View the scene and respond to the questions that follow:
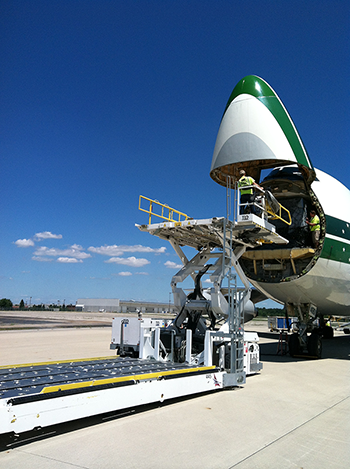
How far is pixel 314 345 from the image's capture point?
43.3ft

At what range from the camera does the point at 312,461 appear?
4.32m

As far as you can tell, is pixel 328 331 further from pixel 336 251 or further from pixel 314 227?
pixel 314 227

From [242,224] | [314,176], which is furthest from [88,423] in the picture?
[314,176]

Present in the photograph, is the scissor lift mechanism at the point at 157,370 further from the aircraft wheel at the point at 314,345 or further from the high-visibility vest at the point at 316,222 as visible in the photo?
the aircraft wheel at the point at 314,345

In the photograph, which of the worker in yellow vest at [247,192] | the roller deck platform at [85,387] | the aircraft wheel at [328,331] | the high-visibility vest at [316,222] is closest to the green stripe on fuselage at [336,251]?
the high-visibility vest at [316,222]

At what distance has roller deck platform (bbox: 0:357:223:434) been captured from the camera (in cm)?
447

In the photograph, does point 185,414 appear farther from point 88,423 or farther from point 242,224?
point 242,224

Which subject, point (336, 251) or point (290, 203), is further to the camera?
point (290, 203)

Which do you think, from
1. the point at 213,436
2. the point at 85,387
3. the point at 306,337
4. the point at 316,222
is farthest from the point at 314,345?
the point at 85,387

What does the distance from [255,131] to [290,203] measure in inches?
158

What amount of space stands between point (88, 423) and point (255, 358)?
528 centimetres

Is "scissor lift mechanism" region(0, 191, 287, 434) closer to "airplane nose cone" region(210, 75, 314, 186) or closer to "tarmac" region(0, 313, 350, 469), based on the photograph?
"tarmac" region(0, 313, 350, 469)

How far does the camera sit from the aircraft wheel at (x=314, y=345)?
43.3ft

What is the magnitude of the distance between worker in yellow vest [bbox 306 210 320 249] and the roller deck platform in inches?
239
